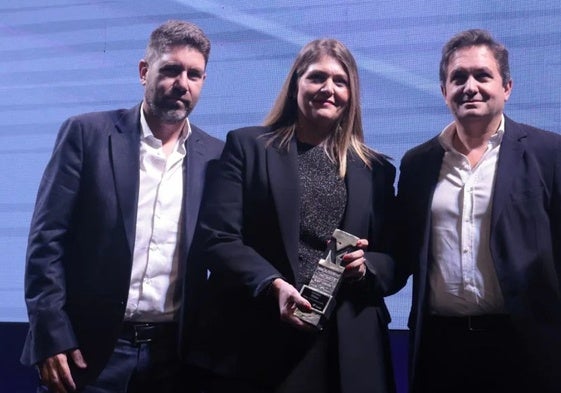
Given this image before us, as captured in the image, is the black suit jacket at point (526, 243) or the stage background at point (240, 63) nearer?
the black suit jacket at point (526, 243)

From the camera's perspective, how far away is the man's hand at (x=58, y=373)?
2.00 m

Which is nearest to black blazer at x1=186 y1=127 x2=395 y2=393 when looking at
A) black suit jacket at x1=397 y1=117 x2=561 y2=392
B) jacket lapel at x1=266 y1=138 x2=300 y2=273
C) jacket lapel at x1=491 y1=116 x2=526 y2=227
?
jacket lapel at x1=266 y1=138 x2=300 y2=273

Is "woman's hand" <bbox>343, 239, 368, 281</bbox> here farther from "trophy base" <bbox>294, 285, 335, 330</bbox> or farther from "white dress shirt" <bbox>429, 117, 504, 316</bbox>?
"white dress shirt" <bbox>429, 117, 504, 316</bbox>

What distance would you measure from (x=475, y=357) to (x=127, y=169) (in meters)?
1.03

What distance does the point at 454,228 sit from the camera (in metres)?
2.13

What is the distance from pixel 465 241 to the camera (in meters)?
2.10

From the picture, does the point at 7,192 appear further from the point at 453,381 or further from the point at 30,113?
the point at 453,381

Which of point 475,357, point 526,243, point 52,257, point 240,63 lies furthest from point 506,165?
point 52,257

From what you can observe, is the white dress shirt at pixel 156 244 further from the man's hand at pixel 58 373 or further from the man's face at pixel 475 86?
the man's face at pixel 475 86

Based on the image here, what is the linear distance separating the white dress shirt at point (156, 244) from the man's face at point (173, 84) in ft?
0.42

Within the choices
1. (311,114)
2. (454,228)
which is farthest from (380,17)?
(454,228)

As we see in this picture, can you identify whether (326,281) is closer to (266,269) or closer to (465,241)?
(266,269)

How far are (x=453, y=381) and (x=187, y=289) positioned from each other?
2.41ft

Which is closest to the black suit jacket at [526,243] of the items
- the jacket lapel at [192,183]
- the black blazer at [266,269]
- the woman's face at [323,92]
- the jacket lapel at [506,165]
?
the jacket lapel at [506,165]
